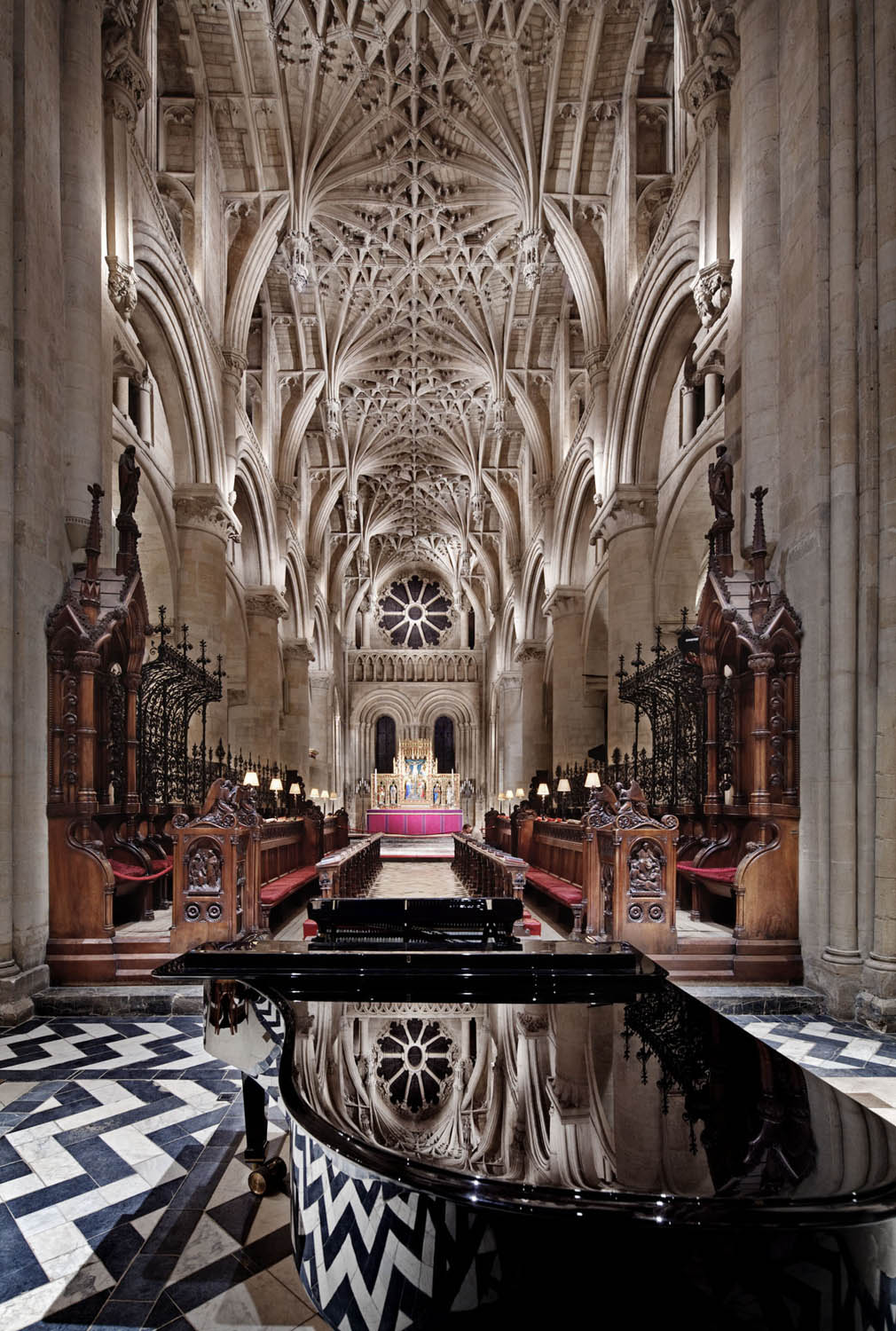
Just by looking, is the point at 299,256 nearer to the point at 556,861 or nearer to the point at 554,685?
the point at 554,685

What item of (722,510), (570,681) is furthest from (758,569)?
(570,681)

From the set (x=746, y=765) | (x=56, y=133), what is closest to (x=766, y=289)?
(x=746, y=765)

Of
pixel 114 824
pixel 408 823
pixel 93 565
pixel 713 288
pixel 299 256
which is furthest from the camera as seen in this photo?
pixel 408 823

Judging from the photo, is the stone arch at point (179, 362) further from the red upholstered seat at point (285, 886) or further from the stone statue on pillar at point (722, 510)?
the stone statue on pillar at point (722, 510)

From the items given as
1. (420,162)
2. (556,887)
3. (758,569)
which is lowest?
(556,887)

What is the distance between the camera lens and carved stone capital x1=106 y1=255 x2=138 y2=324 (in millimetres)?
9109

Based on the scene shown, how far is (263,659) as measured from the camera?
20.3 metres

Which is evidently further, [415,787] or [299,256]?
[415,787]

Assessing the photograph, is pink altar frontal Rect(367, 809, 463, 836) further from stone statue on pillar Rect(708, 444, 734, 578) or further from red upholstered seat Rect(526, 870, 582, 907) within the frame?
stone statue on pillar Rect(708, 444, 734, 578)

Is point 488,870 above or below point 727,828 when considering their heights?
below

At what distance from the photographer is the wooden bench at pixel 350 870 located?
8.91 meters

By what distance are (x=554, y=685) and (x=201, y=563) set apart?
32.0ft

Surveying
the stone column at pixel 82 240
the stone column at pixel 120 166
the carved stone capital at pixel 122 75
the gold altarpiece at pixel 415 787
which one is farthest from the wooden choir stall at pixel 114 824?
the gold altarpiece at pixel 415 787

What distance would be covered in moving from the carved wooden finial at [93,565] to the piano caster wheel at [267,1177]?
4.86 m
